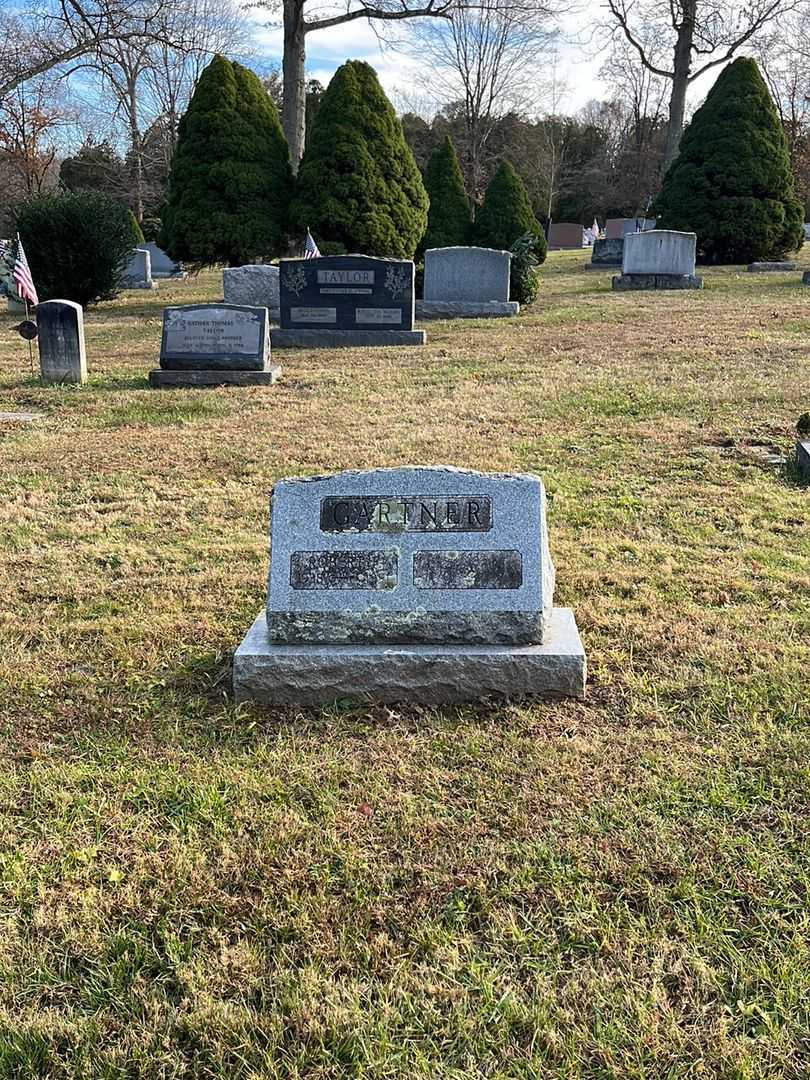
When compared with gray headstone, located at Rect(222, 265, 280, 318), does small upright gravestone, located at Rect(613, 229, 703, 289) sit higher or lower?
higher

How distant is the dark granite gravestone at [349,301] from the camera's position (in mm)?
13477

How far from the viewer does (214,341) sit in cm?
1071

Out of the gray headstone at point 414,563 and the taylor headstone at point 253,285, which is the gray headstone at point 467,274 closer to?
the taylor headstone at point 253,285

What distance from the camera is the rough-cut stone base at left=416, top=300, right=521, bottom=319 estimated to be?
53.2ft

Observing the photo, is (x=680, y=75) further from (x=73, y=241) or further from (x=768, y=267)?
(x=73, y=241)

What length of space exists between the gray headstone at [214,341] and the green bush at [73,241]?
7869 mm

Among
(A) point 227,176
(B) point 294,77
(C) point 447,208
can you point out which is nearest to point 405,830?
(A) point 227,176

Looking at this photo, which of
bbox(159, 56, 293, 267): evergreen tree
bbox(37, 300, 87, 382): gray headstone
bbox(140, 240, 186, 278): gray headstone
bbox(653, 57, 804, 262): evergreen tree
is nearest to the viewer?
bbox(37, 300, 87, 382): gray headstone

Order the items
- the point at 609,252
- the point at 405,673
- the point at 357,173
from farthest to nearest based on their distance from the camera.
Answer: the point at 609,252
the point at 357,173
the point at 405,673

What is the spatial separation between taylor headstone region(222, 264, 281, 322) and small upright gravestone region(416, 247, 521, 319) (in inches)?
102

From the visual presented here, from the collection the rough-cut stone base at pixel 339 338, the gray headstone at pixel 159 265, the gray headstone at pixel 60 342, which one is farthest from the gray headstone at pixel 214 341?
the gray headstone at pixel 159 265

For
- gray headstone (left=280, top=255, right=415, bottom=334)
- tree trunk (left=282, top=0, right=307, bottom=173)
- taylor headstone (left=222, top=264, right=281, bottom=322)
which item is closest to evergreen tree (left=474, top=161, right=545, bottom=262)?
tree trunk (left=282, top=0, right=307, bottom=173)

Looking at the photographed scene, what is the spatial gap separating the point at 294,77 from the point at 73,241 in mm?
7845

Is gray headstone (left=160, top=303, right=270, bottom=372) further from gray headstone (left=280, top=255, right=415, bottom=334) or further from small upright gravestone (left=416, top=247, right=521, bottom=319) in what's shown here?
small upright gravestone (left=416, top=247, right=521, bottom=319)
